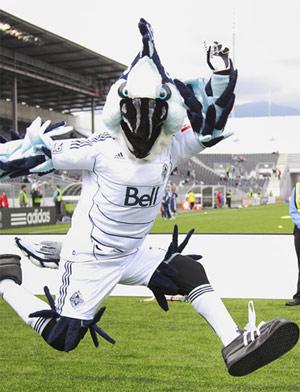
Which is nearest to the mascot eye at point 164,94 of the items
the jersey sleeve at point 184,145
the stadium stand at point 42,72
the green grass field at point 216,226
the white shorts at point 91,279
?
the jersey sleeve at point 184,145

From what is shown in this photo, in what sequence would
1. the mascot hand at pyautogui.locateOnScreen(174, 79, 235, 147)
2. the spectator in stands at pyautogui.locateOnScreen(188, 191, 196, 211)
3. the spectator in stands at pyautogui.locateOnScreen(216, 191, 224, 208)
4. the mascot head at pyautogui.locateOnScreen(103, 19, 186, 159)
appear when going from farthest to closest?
1. the spectator in stands at pyautogui.locateOnScreen(216, 191, 224, 208)
2. the spectator in stands at pyautogui.locateOnScreen(188, 191, 196, 211)
3. the mascot hand at pyautogui.locateOnScreen(174, 79, 235, 147)
4. the mascot head at pyautogui.locateOnScreen(103, 19, 186, 159)

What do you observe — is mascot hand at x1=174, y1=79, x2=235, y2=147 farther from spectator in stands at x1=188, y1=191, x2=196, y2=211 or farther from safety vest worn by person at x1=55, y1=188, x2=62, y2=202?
spectator in stands at x1=188, y1=191, x2=196, y2=211

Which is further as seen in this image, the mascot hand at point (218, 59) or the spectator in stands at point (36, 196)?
the spectator in stands at point (36, 196)

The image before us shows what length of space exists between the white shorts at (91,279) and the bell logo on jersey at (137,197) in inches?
12.4

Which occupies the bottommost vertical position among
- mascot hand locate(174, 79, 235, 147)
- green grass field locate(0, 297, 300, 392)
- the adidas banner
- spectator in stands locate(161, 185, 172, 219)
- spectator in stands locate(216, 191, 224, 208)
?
spectator in stands locate(216, 191, 224, 208)

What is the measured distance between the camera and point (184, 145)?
144 inches

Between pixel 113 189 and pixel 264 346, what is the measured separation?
3.52ft

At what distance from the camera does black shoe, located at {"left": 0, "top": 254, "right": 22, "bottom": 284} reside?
4.05 m

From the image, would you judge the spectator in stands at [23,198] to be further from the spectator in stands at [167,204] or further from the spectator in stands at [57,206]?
the spectator in stands at [167,204]

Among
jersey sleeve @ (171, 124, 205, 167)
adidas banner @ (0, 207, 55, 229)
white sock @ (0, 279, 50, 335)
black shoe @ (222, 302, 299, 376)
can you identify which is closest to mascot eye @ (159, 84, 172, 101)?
jersey sleeve @ (171, 124, 205, 167)

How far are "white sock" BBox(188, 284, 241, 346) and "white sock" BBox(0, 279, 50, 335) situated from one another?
810 mm

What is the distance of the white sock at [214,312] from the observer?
11.7 ft

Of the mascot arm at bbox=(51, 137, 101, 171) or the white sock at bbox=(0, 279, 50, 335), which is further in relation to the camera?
the white sock at bbox=(0, 279, 50, 335)

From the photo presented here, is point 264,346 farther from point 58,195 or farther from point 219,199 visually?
point 219,199
